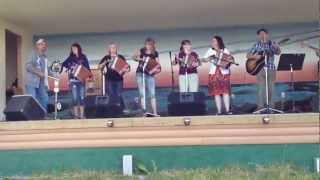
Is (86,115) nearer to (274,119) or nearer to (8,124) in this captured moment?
(8,124)

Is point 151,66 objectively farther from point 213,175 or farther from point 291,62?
point 213,175

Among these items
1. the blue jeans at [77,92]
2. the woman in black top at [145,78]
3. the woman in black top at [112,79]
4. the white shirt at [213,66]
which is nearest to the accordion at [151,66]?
the woman in black top at [145,78]

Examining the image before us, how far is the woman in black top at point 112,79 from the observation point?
12.2 m

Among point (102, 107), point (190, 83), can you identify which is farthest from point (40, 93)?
point (190, 83)

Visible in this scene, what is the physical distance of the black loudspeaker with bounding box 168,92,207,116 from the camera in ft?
33.7

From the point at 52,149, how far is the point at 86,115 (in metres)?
2.69

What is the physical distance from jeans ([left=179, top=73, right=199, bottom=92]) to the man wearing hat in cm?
276

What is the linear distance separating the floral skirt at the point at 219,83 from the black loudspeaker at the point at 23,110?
3499 mm

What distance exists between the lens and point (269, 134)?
329 inches

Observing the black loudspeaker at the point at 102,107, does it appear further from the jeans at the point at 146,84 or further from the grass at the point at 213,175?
the grass at the point at 213,175

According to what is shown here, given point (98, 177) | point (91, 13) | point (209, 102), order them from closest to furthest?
point (98, 177) < point (91, 13) < point (209, 102)

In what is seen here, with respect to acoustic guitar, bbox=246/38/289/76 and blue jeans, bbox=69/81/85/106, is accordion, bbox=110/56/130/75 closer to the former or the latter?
blue jeans, bbox=69/81/85/106

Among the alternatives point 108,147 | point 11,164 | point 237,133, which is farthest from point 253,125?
point 11,164

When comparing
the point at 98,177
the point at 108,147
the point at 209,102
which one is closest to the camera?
the point at 98,177
